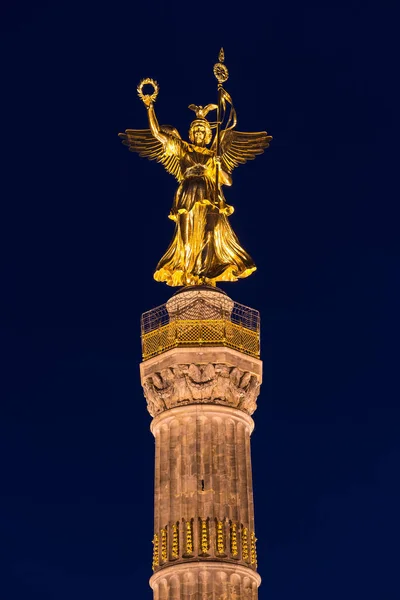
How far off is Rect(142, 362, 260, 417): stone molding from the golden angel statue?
14.4 feet

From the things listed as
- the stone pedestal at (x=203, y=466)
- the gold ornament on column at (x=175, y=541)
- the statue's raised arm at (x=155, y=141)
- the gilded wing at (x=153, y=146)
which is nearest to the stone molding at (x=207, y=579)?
the stone pedestal at (x=203, y=466)

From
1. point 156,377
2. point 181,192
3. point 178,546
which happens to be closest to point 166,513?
point 178,546

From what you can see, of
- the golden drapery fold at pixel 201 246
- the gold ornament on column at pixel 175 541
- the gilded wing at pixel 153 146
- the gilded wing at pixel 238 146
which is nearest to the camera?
the gold ornament on column at pixel 175 541

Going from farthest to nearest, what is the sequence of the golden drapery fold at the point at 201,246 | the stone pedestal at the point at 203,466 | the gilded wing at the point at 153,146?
the gilded wing at the point at 153,146 → the golden drapery fold at the point at 201,246 → the stone pedestal at the point at 203,466

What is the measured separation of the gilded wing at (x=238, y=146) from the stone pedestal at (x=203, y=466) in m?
7.02

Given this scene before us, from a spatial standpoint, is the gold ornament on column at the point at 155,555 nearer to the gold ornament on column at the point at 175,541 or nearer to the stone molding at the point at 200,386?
the gold ornament on column at the point at 175,541

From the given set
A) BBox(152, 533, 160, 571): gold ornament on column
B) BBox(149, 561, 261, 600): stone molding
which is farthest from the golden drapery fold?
BBox(149, 561, 261, 600): stone molding

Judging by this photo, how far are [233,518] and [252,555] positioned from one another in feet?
4.80

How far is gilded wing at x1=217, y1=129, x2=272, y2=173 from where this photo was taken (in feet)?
209

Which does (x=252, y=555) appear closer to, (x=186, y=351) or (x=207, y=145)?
(x=186, y=351)

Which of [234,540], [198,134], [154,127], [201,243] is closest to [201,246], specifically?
[201,243]

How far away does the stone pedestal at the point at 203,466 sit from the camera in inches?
2140

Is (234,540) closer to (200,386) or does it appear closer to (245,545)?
(245,545)

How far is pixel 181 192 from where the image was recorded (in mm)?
61906
